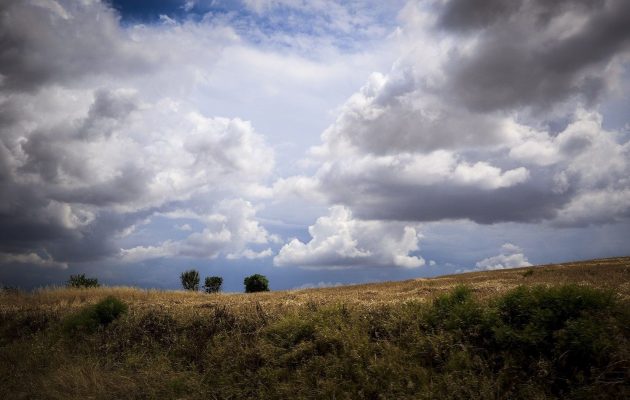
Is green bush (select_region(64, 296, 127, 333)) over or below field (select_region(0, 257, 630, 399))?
over

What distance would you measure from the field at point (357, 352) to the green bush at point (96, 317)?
0.32m

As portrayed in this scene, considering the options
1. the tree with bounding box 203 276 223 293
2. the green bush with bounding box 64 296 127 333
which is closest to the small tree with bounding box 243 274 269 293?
the tree with bounding box 203 276 223 293

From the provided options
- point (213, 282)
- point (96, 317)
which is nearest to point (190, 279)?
point (213, 282)

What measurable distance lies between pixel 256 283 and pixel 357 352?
39.5m

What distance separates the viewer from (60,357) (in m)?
13.4

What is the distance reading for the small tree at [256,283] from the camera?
47344 mm

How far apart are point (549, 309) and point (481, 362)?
187cm

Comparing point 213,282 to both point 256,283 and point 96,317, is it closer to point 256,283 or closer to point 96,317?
point 256,283

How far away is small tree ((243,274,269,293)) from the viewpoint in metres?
47.3

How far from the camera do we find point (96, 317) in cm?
1603

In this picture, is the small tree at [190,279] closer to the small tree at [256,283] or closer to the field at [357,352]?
the small tree at [256,283]

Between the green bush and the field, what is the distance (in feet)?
1.04

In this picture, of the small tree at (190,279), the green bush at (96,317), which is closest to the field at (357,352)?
the green bush at (96,317)

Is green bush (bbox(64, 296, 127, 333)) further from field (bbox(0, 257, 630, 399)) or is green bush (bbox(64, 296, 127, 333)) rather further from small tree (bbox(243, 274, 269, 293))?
small tree (bbox(243, 274, 269, 293))
